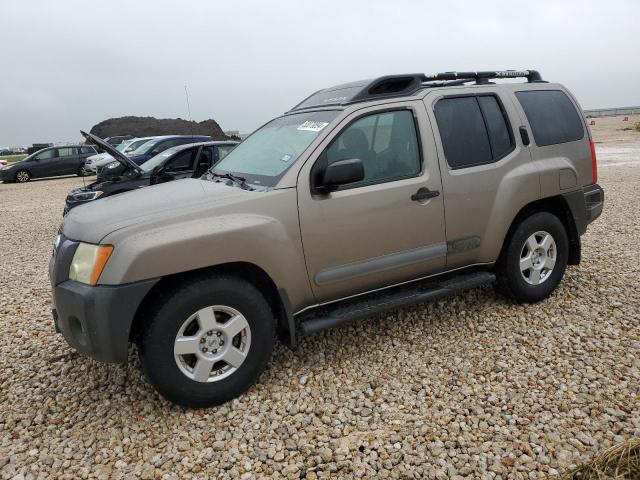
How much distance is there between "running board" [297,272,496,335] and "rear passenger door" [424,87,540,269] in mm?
145

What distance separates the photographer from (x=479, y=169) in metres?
3.92

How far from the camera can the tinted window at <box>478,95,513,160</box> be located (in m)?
4.08

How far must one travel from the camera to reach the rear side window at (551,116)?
4.29 m

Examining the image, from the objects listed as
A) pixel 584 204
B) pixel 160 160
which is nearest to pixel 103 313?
pixel 584 204

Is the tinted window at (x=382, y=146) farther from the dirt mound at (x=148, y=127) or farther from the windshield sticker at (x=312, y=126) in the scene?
the dirt mound at (x=148, y=127)

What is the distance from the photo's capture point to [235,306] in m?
3.04

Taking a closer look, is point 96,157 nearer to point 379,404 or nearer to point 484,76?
point 484,76

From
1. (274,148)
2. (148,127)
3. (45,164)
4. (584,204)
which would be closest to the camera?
(274,148)

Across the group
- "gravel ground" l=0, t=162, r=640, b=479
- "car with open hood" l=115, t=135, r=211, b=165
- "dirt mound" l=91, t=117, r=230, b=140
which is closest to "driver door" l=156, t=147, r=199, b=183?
"car with open hood" l=115, t=135, r=211, b=165

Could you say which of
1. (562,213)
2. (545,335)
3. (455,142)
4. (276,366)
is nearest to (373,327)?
(276,366)

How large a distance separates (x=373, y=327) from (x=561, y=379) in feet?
4.76

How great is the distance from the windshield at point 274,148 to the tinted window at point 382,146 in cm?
19

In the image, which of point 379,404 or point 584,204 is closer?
point 379,404

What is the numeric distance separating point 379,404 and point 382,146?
1.78 m
